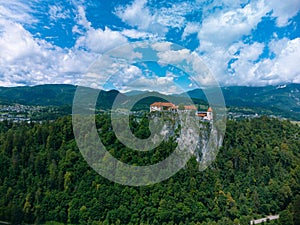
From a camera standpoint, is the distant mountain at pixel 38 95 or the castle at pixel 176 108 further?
the distant mountain at pixel 38 95

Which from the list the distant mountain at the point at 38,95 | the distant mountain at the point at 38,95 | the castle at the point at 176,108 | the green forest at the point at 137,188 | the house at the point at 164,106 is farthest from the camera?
the distant mountain at the point at 38,95

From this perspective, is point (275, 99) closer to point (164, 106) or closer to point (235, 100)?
point (235, 100)

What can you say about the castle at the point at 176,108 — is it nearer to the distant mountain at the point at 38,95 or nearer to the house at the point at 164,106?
the house at the point at 164,106

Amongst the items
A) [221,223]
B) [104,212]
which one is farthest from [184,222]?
[104,212]

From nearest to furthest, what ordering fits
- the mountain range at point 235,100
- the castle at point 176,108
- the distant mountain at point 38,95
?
1. the castle at point 176,108
2. the mountain range at point 235,100
3. the distant mountain at point 38,95

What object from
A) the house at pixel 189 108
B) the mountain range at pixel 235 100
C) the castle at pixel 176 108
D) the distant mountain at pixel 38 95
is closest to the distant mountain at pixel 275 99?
the mountain range at pixel 235 100

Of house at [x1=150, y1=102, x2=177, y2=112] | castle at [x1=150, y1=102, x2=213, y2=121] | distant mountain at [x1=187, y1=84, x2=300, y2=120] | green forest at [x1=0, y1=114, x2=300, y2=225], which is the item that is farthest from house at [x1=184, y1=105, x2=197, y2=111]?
distant mountain at [x1=187, y1=84, x2=300, y2=120]

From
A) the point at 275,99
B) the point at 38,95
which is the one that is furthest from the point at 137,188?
the point at 275,99

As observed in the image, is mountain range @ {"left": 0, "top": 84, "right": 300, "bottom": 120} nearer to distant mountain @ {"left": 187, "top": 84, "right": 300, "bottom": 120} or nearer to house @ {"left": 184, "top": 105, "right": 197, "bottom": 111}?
distant mountain @ {"left": 187, "top": 84, "right": 300, "bottom": 120}

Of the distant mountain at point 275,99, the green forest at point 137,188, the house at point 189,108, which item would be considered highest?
the distant mountain at point 275,99
